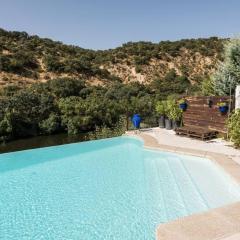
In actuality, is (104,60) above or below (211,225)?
above

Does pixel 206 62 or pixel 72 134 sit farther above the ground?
pixel 206 62

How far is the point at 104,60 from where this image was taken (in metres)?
36.2

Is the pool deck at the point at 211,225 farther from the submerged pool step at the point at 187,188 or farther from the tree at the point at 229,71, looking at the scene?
the tree at the point at 229,71

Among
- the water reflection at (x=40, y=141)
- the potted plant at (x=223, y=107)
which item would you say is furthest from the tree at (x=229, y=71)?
the water reflection at (x=40, y=141)

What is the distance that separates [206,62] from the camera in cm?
3675

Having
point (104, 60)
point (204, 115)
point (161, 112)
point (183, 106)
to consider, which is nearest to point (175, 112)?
point (183, 106)

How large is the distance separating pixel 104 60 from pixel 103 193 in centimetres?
3162

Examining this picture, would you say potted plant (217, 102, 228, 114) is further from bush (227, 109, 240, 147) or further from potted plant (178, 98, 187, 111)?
potted plant (178, 98, 187, 111)

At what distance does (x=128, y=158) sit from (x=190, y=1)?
12.4 meters

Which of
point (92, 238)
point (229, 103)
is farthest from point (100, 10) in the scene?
point (92, 238)

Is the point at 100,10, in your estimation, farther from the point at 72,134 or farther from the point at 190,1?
the point at 72,134

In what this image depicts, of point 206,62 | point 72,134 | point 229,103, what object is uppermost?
point 206,62

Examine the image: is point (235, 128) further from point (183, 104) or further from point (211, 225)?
point (211, 225)

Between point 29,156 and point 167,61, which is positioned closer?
point 29,156
